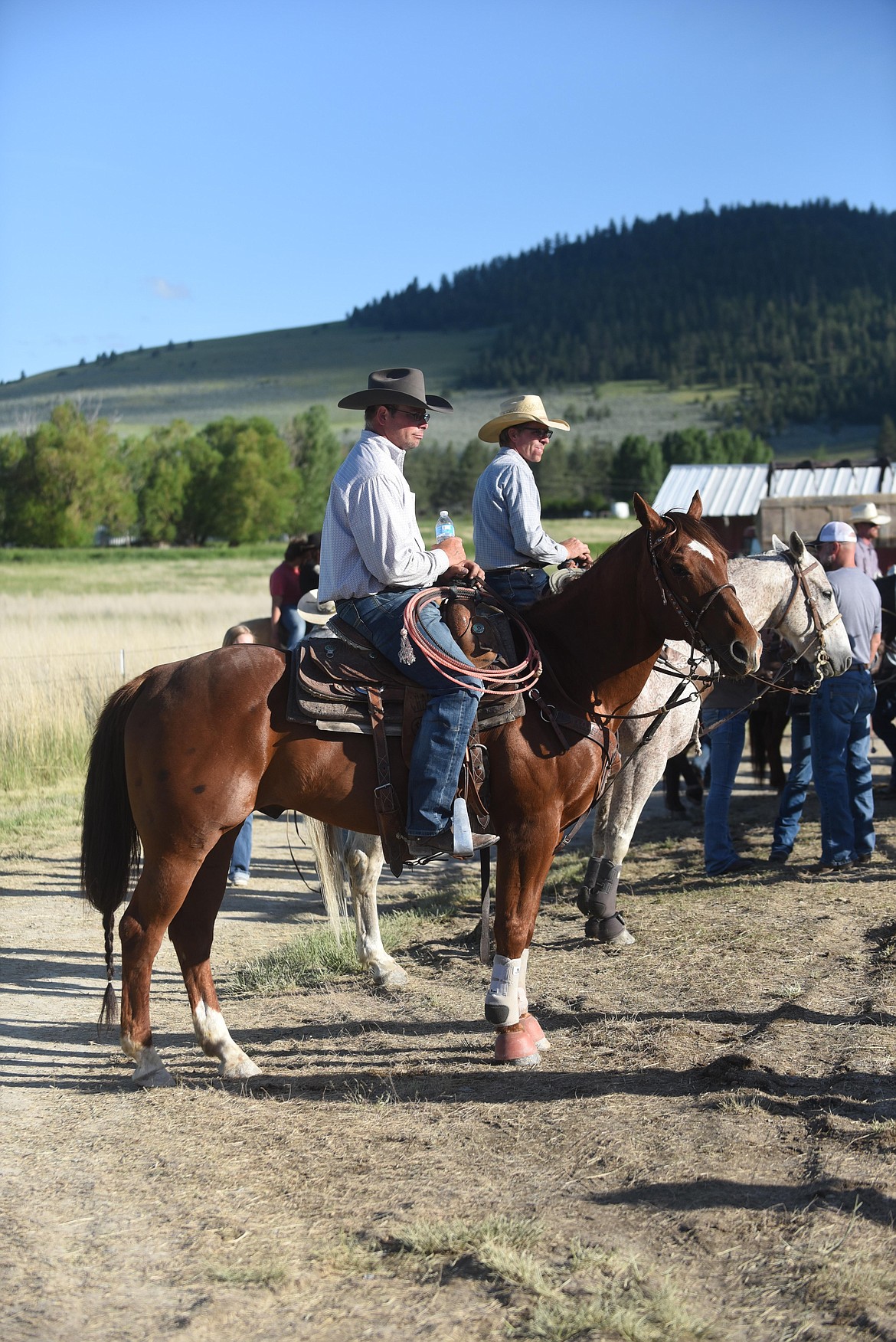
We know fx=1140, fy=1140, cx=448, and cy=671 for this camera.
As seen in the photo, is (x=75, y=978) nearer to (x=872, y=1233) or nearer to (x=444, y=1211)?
(x=444, y=1211)

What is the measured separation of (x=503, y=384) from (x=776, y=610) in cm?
15780

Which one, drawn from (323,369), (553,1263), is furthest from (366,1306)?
(323,369)

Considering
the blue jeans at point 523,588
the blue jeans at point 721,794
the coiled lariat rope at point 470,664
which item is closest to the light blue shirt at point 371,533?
the coiled lariat rope at point 470,664

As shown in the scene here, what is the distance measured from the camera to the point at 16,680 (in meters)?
13.8

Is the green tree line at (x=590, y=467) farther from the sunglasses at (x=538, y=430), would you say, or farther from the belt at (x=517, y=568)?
the belt at (x=517, y=568)

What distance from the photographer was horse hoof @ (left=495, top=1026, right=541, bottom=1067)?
5156 mm

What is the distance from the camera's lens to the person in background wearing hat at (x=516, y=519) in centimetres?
590

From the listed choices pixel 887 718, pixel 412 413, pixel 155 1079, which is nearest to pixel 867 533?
pixel 887 718

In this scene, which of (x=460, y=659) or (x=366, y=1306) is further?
(x=460, y=659)

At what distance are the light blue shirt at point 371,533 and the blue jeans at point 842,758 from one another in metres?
4.35

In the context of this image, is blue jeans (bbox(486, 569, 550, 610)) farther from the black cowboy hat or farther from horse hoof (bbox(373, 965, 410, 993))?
horse hoof (bbox(373, 965, 410, 993))

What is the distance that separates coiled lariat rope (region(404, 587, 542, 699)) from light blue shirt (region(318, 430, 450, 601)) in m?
0.11

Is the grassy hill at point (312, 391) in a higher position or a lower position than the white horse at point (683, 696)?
higher

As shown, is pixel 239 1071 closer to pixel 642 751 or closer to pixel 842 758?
pixel 642 751
